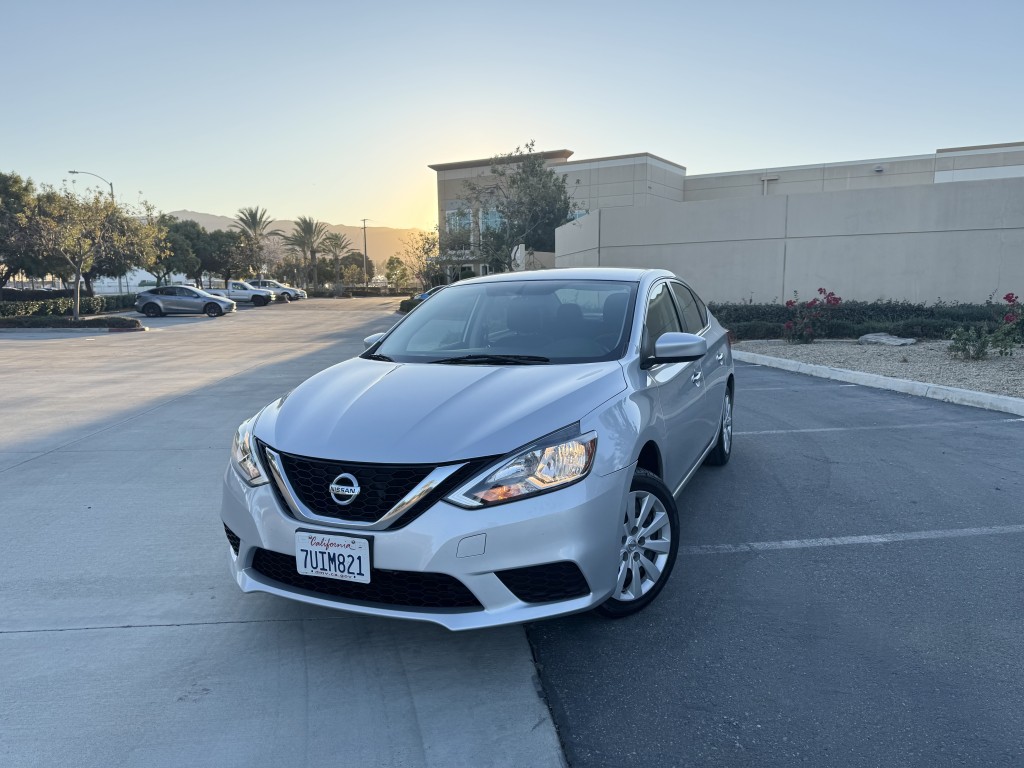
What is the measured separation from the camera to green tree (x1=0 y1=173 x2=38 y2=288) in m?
33.0

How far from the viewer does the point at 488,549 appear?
8.99 ft

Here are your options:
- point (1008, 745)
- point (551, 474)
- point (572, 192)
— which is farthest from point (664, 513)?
point (572, 192)

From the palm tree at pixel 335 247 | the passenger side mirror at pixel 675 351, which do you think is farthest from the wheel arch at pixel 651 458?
the palm tree at pixel 335 247

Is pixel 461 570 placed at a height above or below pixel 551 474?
below

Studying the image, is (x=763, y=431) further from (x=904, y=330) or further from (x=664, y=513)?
(x=904, y=330)

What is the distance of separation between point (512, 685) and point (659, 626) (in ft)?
2.73

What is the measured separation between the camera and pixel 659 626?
3381 mm

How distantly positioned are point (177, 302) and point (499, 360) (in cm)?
3580

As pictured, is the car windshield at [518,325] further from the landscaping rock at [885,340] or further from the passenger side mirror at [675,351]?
the landscaping rock at [885,340]

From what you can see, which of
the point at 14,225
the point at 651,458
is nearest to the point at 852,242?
the point at 651,458

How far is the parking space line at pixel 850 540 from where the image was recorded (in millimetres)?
4289

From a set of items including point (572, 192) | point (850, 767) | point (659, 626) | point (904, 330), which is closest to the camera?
point (850, 767)

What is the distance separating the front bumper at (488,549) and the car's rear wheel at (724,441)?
9.93ft

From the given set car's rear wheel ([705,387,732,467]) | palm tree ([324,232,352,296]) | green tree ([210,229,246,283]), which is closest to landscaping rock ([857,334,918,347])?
car's rear wheel ([705,387,732,467])
